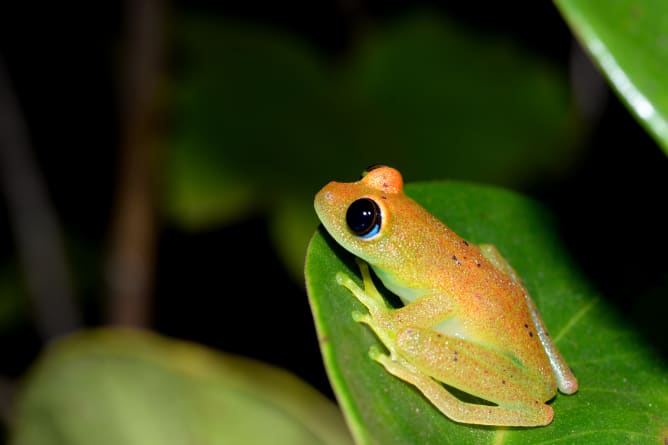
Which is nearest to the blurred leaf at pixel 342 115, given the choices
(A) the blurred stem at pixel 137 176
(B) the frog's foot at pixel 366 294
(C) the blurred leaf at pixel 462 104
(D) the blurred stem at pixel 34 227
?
(C) the blurred leaf at pixel 462 104

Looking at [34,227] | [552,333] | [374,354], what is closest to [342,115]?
[34,227]

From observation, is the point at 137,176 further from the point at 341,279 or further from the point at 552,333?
the point at 552,333

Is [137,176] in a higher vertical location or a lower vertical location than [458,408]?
lower

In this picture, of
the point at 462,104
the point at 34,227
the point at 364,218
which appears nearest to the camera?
the point at 364,218

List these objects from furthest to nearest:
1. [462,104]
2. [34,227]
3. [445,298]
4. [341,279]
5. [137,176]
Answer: [462,104], [34,227], [137,176], [445,298], [341,279]

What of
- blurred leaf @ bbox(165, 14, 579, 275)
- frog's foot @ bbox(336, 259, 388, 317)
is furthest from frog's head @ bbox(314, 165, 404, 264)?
blurred leaf @ bbox(165, 14, 579, 275)

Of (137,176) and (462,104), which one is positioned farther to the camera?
(462,104)

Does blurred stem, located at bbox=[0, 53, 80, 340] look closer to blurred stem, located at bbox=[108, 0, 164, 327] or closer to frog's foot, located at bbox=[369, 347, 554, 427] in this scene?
blurred stem, located at bbox=[108, 0, 164, 327]
